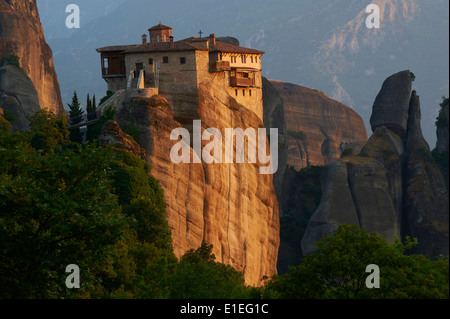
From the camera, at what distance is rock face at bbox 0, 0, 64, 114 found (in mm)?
161750

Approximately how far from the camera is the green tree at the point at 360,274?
46.4 meters

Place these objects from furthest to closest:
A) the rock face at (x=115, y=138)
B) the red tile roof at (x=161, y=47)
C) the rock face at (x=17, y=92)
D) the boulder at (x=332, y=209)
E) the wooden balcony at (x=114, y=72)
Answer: the boulder at (x=332, y=209) < the rock face at (x=17, y=92) < the wooden balcony at (x=114, y=72) < the red tile roof at (x=161, y=47) < the rock face at (x=115, y=138)

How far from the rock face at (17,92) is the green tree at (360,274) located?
312 feet

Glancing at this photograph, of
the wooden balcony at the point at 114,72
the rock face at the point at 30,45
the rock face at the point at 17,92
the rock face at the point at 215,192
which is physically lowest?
the rock face at the point at 215,192

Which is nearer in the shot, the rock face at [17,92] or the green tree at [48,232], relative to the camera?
the green tree at [48,232]

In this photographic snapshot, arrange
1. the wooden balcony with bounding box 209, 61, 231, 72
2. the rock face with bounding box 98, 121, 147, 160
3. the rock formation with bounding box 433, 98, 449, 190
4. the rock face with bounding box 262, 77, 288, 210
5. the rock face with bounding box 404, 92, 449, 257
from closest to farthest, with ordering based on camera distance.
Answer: the rock face with bounding box 98, 121, 147, 160, the wooden balcony with bounding box 209, 61, 231, 72, the rock face with bounding box 404, 92, 449, 257, the rock formation with bounding box 433, 98, 449, 190, the rock face with bounding box 262, 77, 288, 210

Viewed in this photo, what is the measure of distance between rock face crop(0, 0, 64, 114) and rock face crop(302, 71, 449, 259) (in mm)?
45447

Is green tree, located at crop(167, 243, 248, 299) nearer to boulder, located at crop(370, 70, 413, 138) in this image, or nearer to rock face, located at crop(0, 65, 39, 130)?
rock face, located at crop(0, 65, 39, 130)

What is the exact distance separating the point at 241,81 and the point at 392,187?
166ft

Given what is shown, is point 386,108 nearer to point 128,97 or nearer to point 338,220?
point 338,220

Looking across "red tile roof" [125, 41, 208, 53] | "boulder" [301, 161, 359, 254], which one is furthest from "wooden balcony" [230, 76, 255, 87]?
"boulder" [301, 161, 359, 254]

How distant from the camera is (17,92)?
145 meters

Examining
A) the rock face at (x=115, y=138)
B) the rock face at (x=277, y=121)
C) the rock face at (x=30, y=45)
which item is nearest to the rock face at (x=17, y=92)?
the rock face at (x=30, y=45)

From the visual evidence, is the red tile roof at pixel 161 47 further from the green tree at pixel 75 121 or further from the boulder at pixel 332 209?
the boulder at pixel 332 209
